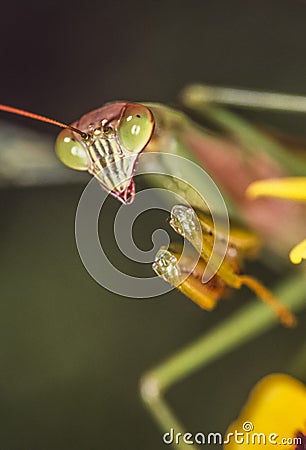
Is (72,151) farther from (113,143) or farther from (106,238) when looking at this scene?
(106,238)

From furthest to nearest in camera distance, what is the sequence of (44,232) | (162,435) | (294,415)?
(44,232) < (162,435) < (294,415)

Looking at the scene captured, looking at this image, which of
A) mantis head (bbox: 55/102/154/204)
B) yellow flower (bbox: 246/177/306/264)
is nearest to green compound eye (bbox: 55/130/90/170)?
mantis head (bbox: 55/102/154/204)

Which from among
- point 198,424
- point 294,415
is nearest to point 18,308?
point 198,424

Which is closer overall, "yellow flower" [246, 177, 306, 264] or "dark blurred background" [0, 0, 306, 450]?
"yellow flower" [246, 177, 306, 264]

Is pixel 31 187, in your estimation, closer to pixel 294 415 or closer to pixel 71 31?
pixel 71 31

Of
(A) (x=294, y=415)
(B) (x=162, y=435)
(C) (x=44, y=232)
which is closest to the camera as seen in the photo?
(A) (x=294, y=415)

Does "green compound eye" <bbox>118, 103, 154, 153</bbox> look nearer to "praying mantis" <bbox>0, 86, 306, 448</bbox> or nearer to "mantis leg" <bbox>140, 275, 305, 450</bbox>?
"praying mantis" <bbox>0, 86, 306, 448</bbox>

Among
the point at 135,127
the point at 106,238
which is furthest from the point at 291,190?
the point at 106,238

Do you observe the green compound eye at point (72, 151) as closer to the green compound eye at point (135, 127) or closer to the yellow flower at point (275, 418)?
the green compound eye at point (135, 127)
